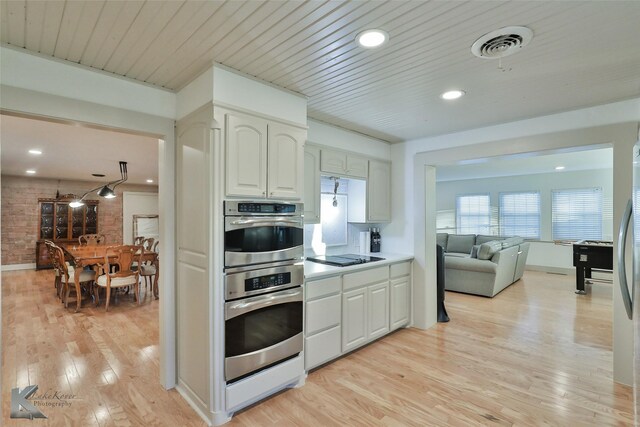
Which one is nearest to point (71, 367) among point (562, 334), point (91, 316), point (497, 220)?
point (91, 316)

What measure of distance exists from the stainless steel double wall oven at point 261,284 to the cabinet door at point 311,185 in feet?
1.60

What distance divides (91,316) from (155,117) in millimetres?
3363

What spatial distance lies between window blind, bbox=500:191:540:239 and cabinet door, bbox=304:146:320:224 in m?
7.04

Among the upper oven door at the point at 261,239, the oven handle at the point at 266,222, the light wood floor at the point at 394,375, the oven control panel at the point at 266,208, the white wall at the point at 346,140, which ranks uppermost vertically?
the white wall at the point at 346,140

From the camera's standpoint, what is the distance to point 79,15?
5.52ft

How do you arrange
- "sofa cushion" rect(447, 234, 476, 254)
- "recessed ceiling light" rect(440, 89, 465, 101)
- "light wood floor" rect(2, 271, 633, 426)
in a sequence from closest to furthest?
"light wood floor" rect(2, 271, 633, 426) < "recessed ceiling light" rect(440, 89, 465, 101) < "sofa cushion" rect(447, 234, 476, 254)

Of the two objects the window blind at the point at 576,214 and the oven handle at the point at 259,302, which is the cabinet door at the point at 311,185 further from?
the window blind at the point at 576,214

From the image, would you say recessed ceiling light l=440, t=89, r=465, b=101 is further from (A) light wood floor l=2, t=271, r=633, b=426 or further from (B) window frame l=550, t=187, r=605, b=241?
(B) window frame l=550, t=187, r=605, b=241

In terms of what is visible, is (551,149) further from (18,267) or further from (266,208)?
(18,267)

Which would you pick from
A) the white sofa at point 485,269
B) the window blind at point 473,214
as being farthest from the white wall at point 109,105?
the window blind at point 473,214

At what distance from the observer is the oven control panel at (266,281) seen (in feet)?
7.55

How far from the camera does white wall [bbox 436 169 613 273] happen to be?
23.5 ft

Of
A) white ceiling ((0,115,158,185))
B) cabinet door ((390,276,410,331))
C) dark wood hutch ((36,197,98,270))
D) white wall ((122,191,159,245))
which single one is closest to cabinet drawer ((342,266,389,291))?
cabinet door ((390,276,410,331))

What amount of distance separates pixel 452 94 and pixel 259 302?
7.31ft
